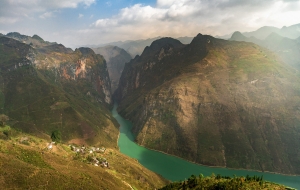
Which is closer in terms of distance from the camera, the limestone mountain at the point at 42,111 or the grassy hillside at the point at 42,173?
the grassy hillside at the point at 42,173

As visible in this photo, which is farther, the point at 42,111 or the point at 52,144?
the point at 42,111

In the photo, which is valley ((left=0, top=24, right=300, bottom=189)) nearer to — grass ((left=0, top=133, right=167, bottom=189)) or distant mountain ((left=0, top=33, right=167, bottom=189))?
distant mountain ((left=0, top=33, right=167, bottom=189))

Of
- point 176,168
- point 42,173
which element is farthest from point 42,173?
point 176,168

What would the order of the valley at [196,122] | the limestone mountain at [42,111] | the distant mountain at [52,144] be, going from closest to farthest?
the distant mountain at [52,144] < the valley at [196,122] < the limestone mountain at [42,111]

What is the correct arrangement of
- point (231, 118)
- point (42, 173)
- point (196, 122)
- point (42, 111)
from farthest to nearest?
point (196, 122) → point (231, 118) → point (42, 111) → point (42, 173)

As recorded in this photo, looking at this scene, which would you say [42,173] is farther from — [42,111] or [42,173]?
[42,111]

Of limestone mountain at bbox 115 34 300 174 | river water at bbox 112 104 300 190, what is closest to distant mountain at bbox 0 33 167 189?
river water at bbox 112 104 300 190

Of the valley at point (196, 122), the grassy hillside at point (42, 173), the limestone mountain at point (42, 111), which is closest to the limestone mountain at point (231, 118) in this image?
the valley at point (196, 122)

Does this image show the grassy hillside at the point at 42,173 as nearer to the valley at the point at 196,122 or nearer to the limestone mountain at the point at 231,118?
the valley at the point at 196,122

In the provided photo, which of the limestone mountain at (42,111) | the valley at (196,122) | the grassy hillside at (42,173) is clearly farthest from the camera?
the limestone mountain at (42,111)

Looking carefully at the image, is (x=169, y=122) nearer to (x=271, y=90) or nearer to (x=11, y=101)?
(x=271, y=90)

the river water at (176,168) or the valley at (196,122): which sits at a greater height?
the valley at (196,122)

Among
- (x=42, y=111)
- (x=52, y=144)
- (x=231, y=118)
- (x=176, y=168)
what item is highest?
(x=52, y=144)
